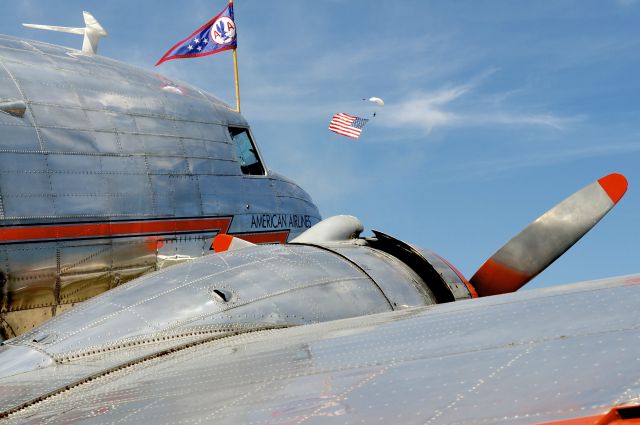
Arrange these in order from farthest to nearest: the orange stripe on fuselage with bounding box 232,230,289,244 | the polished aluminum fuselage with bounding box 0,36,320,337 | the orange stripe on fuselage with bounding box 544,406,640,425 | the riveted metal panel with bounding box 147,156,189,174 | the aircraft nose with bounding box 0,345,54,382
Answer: the orange stripe on fuselage with bounding box 232,230,289,244, the riveted metal panel with bounding box 147,156,189,174, the polished aluminum fuselage with bounding box 0,36,320,337, the aircraft nose with bounding box 0,345,54,382, the orange stripe on fuselage with bounding box 544,406,640,425

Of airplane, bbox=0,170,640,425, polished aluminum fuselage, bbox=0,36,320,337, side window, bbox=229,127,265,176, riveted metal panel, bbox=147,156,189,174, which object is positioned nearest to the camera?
airplane, bbox=0,170,640,425

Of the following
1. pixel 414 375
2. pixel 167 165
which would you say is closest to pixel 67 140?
pixel 167 165

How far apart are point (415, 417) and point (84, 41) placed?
14.6 metres

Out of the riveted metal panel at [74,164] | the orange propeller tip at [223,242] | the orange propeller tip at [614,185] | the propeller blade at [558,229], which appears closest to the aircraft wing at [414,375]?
the propeller blade at [558,229]

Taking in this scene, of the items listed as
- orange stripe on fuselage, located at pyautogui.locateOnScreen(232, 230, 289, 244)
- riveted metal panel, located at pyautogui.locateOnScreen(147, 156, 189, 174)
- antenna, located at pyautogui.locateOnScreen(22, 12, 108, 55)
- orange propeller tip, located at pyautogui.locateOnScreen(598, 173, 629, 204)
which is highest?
antenna, located at pyautogui.locateOnScreen(22, 12, 108, 55)

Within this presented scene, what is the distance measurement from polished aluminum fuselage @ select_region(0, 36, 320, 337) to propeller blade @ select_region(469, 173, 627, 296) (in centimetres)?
616

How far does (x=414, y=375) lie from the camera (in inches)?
128

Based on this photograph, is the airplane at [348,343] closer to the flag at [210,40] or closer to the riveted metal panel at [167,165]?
the riveted metal panel at [167,165]

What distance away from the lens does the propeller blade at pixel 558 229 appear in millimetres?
9883

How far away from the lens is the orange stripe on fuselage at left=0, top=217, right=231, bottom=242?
11.1m

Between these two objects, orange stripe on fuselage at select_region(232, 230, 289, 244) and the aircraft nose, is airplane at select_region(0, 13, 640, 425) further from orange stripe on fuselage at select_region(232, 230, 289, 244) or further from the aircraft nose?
orange stripe on fuselage at select_region(232, 230, 289, 244)

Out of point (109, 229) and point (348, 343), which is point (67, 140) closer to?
point (109, 229)

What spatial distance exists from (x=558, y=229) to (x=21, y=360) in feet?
23.0

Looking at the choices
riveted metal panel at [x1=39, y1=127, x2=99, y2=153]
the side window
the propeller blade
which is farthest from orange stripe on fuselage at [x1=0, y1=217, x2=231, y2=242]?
the propeller blade
